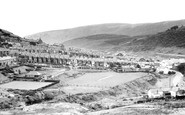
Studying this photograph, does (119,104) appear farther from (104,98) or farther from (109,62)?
(109,62)

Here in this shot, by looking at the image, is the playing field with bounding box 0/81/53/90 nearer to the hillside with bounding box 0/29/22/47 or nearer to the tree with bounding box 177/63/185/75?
the tree with bounding box 177/63/185/75

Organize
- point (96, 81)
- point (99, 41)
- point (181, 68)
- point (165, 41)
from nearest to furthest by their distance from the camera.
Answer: point (96, 81) → point (181, 68) → point (165, 41) → point (99, 41)

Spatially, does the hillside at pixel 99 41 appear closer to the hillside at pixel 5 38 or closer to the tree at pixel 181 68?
the hillside at pixel 5 38

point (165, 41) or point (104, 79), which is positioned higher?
point (165, 41)

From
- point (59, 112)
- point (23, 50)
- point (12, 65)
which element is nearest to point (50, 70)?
point (12, 65)

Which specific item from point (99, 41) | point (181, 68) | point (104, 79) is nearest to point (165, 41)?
point (181, 68)

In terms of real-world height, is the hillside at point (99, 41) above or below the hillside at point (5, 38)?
below

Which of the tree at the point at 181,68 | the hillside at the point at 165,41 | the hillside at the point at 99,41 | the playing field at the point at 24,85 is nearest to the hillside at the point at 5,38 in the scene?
the playing field at the point at 24,85

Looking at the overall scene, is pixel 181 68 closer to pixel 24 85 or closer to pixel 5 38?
pixel 24 85
